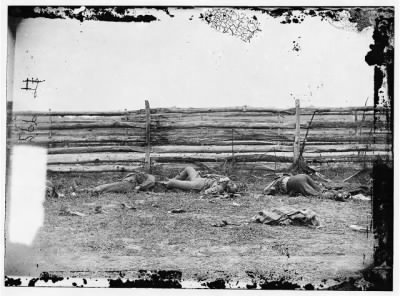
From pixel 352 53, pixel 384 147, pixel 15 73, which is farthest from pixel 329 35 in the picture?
pixel 15 73

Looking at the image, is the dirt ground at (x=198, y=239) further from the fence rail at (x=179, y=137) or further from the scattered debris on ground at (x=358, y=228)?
the fence rail at (x=179, y=137)

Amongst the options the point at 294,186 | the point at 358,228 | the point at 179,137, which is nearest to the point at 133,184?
the point at 179,137

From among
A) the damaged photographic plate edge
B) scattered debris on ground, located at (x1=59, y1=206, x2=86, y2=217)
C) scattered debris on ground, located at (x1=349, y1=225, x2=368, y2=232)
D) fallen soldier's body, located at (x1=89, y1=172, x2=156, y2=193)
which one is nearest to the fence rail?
fallen soldier's body, located at (x1=89, y1=172, x2=156, y2=193)

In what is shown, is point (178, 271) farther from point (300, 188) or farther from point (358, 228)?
point (358, 228)

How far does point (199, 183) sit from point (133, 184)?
665 mm

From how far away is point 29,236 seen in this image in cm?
461

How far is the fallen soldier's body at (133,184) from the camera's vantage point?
465 centimetres

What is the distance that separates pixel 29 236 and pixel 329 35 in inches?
142

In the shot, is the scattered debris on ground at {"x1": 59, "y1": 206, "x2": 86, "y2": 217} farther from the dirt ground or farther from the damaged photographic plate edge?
the damaged photographic plate edge

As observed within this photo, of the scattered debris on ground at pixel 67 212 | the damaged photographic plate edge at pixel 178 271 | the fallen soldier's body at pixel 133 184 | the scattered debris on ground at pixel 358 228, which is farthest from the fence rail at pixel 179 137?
the scattered debris on ground at pixel 358 228

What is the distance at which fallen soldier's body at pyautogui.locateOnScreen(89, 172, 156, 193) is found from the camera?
183 inches

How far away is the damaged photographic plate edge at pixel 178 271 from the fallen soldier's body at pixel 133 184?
706mm

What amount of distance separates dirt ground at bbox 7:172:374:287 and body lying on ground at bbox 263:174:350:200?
66 millimetres
